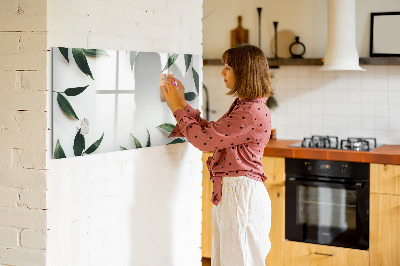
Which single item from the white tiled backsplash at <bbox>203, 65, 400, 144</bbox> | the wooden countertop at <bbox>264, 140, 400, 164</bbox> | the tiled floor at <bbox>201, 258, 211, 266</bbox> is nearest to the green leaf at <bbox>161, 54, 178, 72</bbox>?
the wooden countertop at <bbox>264, 140, 400, 164</bbox>

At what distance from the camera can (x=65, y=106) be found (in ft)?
7.89

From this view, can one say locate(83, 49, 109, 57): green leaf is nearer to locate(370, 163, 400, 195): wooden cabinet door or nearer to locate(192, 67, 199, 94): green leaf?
locate(192, 67, 199, 94): green leaf

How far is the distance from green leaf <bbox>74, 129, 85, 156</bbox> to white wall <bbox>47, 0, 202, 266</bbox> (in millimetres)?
35

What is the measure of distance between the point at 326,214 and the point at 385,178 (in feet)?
1.72

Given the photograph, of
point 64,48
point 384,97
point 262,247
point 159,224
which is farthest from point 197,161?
point 384,97

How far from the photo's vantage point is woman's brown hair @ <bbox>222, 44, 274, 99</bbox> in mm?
2811

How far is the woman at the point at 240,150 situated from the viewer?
109 inches

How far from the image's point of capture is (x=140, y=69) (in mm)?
2832

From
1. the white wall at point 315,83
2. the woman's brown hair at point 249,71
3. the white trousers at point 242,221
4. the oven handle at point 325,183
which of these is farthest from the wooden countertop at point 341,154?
the woman's brown hair at point 249,71

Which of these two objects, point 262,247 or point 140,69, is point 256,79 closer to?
point 140,69

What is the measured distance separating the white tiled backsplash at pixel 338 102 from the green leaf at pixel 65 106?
2.96m

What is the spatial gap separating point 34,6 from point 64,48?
0.62 feet

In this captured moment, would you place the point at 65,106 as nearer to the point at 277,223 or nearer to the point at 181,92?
the point at 181,92

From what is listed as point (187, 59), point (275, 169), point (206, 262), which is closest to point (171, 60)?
point (187, 59)
